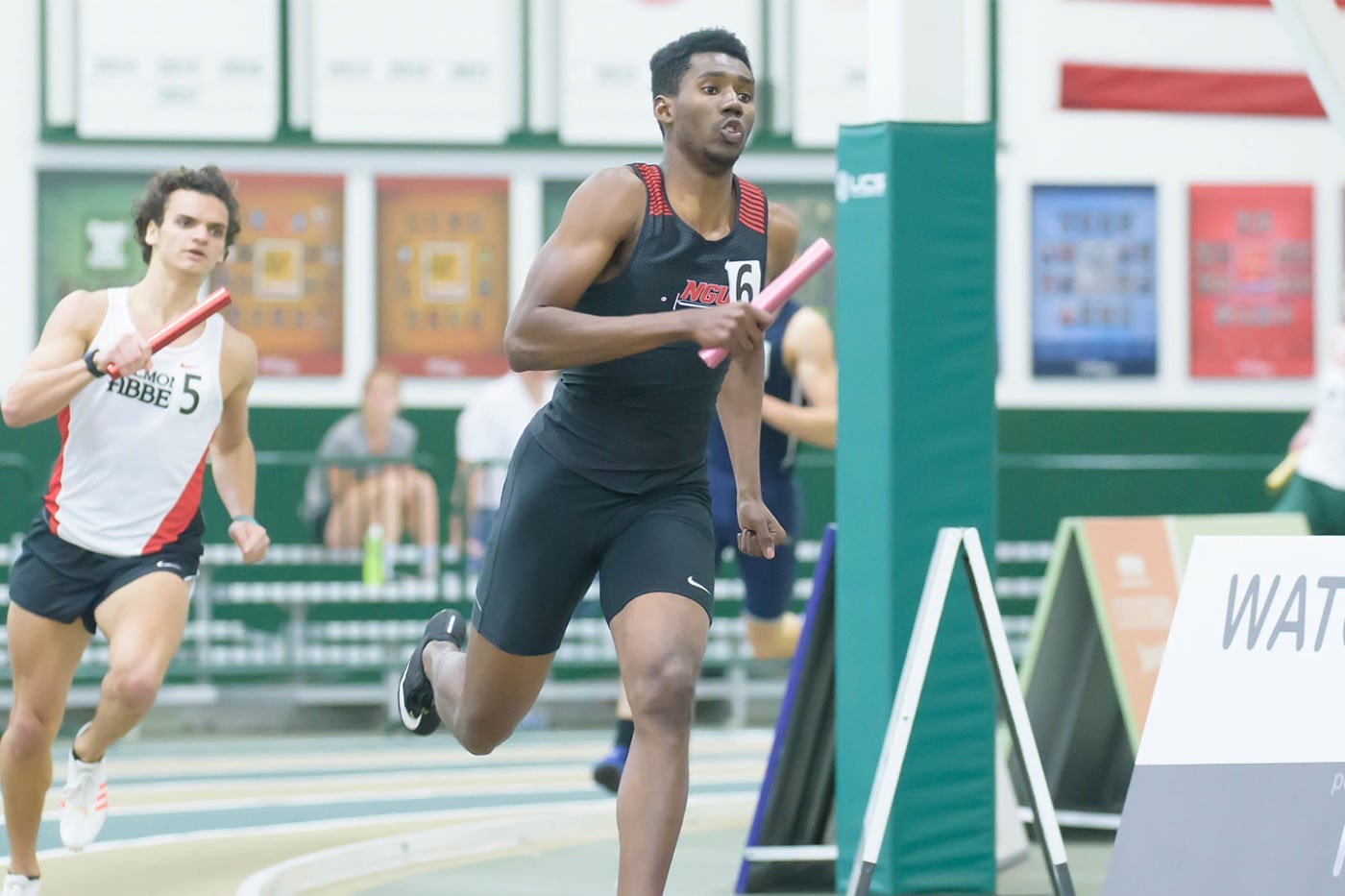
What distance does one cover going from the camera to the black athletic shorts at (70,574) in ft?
21.6

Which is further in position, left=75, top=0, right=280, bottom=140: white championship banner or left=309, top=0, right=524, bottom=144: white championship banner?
left=309, top=0, right=524, bottom=144: white championship banner

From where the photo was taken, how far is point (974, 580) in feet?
19.6

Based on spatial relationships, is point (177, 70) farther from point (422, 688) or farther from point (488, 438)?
point (422, 688)

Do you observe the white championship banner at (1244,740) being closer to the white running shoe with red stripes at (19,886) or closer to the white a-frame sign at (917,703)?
the white a-frame sign at (917,703)

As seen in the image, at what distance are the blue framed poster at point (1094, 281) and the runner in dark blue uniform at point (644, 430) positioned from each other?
30.6 ft

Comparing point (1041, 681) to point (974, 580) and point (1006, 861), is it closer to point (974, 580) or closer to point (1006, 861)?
point (1006, 861)

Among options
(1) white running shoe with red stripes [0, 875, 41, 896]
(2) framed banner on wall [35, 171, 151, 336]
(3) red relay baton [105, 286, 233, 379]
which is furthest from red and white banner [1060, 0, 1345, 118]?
(1) white running shoe with red stripes [0, 875, 41, 896]

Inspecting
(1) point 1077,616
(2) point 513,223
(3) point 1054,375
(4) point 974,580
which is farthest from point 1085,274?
(4) point 974,580

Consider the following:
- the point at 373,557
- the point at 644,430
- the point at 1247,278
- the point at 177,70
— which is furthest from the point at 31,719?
→ the point at 1247,278

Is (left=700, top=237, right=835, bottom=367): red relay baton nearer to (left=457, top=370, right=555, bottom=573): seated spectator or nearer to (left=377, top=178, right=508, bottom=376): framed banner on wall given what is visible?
(left=457, top=370, right=555, bottom=573): seated spectator

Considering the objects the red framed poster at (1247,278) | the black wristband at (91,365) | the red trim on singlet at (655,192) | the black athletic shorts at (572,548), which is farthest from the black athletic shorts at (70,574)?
the red framed poster at (1247,278)

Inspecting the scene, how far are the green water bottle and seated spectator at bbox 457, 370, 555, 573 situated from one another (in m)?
0.53

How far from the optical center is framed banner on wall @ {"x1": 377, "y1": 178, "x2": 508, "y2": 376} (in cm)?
1380

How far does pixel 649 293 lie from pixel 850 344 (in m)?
2.02
